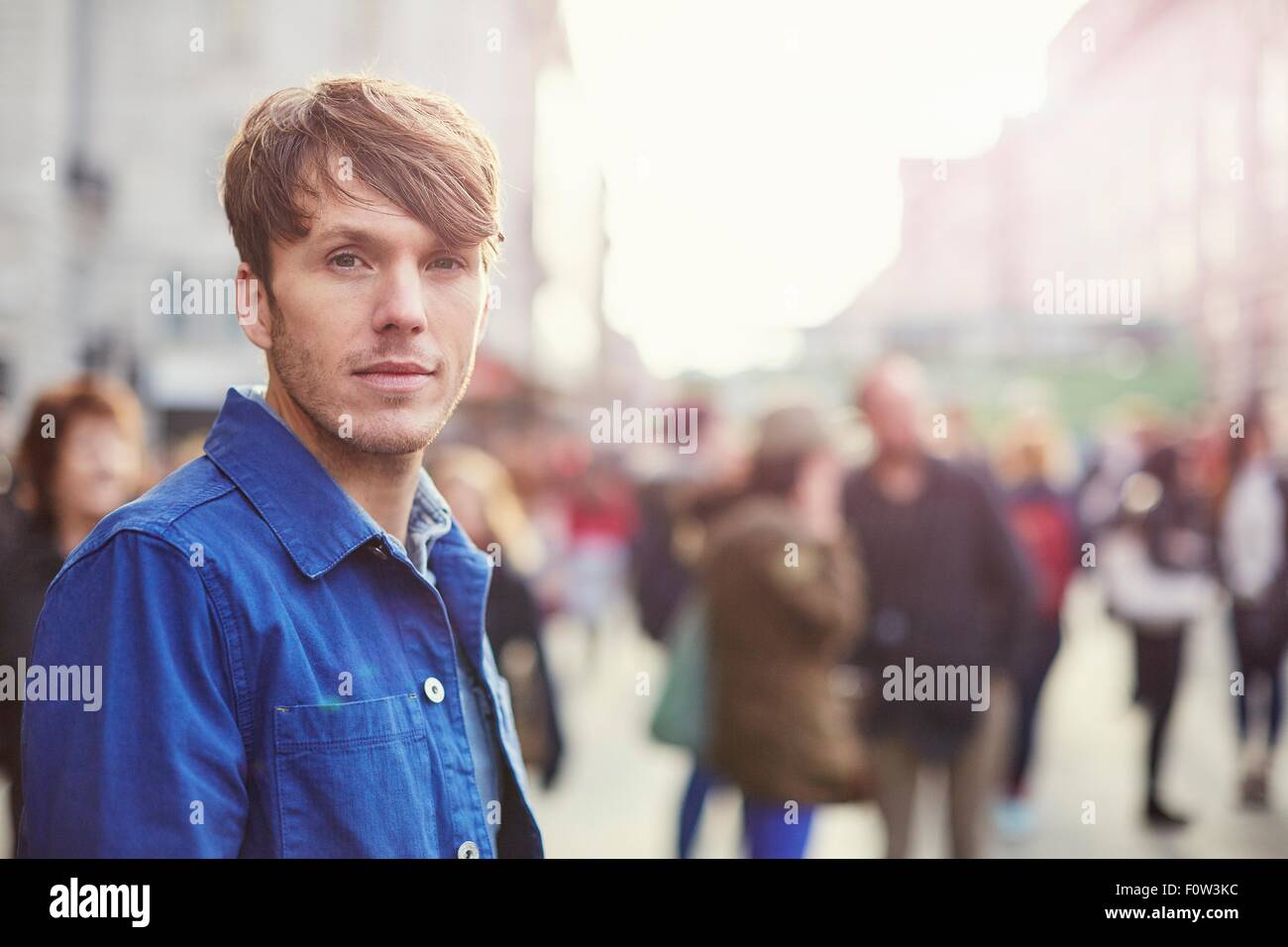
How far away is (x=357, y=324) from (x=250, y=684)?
0.57m

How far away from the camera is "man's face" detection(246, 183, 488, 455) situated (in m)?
1.71

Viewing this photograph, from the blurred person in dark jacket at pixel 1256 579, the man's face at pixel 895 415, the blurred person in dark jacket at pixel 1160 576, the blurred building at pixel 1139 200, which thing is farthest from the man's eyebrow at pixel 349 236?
the blurred person in dark jacket at pixel 1256 579

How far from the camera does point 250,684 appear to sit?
1476 mm

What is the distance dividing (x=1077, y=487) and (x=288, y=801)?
7.56m

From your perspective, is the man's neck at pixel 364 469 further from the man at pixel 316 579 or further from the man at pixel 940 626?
the man at pixel 940 626

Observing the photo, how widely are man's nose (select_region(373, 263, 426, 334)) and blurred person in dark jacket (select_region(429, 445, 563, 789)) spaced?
184 centimetres

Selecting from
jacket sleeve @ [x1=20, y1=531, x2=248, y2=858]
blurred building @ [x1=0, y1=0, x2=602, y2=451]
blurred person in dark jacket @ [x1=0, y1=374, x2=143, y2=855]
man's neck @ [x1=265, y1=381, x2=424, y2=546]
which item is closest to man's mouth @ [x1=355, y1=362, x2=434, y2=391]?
man's neck @ [x1=265, y1=381, x2=424, y2=546]

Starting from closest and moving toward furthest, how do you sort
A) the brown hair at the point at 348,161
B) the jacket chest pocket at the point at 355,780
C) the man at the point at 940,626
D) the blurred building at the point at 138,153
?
the jacket chest pocket at the point at 355,780
the brown hair at the point at 348,161
the man at the point at 940,626
the blurred building at the point at 138,153

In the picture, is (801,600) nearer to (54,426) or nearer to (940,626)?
(940,626)

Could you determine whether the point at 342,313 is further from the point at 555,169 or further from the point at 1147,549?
the point at 555,169

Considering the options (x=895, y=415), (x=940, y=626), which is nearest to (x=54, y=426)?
(x=895, y=415)

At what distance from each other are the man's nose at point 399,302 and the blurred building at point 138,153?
7.07 m

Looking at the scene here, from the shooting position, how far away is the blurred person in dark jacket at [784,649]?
11.8 ft

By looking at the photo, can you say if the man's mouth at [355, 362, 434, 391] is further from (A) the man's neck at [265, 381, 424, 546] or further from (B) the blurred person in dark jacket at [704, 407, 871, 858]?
(B) the blurred person in dark jacket at [704, 407, 871, 858]
